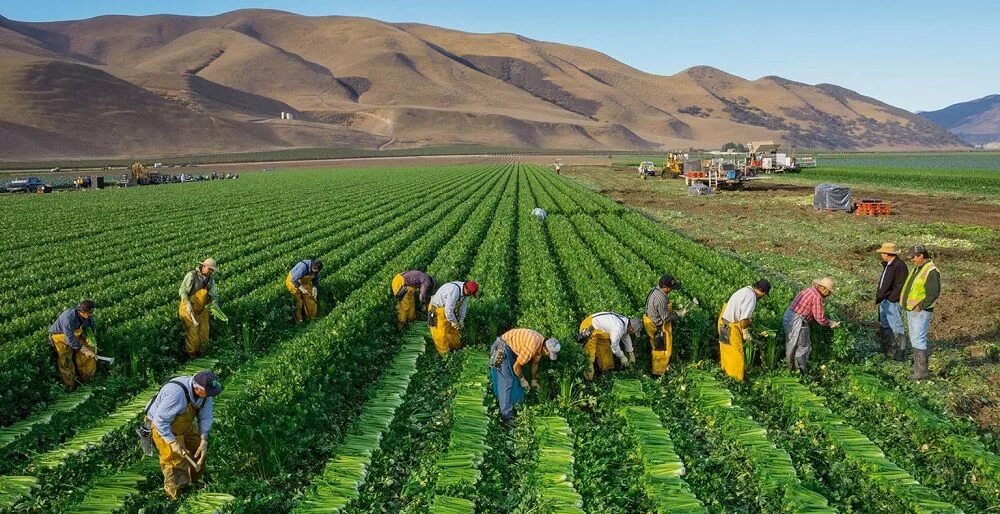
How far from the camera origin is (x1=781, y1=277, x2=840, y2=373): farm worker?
410 inches

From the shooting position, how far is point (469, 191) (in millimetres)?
45000

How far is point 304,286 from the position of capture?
13992 mm

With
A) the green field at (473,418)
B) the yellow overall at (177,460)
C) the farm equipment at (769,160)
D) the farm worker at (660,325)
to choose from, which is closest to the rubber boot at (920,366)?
the green field at (473,418)

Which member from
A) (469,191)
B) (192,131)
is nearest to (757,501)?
(469,191)

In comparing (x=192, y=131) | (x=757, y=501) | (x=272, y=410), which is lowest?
(x=757, y=501)

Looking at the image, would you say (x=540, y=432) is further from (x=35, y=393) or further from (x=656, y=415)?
(x=35, y=393)

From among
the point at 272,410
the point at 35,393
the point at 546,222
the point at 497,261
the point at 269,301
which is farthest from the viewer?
the point at 546,222

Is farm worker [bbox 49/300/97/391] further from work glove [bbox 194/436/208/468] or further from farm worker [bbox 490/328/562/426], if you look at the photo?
farm worker [bbox 490/328/562/426]

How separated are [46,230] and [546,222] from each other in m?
22.2

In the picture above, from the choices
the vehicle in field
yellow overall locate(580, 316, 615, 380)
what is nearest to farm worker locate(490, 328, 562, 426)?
yellow overall locate(580, 316, 615, 380)

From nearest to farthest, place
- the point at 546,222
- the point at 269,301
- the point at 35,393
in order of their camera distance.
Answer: the point at 35,393 → the point at 269,301 → the point at 546,222

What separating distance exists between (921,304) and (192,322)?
42.1 feet

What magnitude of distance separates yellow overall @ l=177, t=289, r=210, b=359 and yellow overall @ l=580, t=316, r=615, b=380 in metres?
7.25

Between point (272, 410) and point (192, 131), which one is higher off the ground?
point (192, 131)
